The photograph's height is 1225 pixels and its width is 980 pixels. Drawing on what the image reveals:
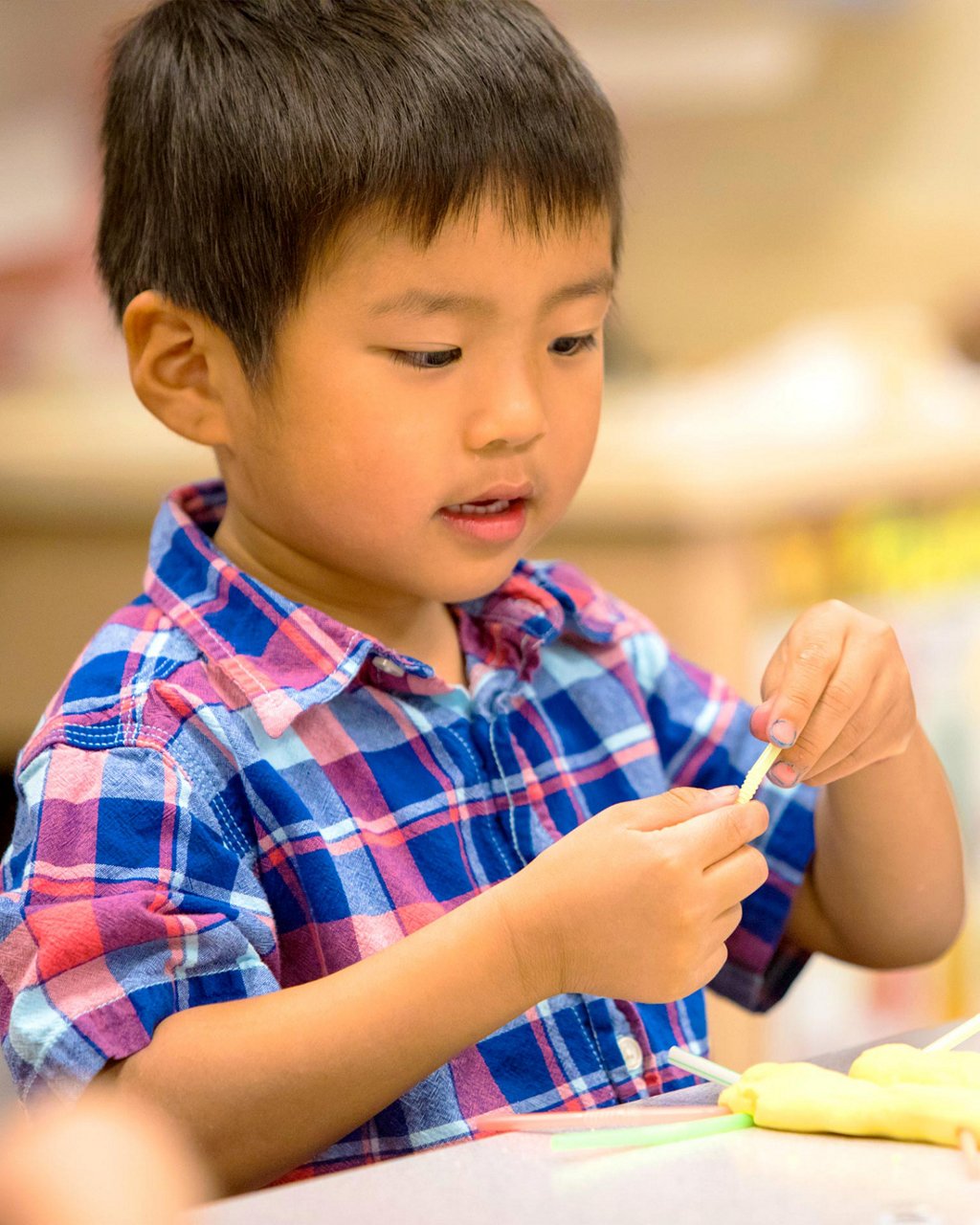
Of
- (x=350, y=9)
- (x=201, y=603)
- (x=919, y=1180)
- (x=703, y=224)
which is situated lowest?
(x=919, y=1180)

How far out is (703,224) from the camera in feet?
7.57

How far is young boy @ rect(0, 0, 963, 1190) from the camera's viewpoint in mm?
607

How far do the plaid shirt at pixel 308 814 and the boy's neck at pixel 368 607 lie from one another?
0.02 metres

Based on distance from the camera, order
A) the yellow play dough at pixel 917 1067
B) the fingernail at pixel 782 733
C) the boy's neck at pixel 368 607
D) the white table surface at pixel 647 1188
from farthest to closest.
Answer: the boy's neck at pixel 368 607, the fingernail at pixel 782 733, the yellow play dough at pixel 917 1067, the white table surface at pixel 647 1188

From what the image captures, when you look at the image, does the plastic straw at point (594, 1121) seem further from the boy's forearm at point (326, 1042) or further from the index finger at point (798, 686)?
the index finger at point (798, 686)

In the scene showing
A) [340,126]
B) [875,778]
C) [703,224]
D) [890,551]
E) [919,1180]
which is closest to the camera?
[919,1180]

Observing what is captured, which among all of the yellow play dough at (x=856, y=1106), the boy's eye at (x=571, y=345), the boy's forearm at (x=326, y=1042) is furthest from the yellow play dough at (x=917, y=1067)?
the boy's eye at (x=571, y=345)

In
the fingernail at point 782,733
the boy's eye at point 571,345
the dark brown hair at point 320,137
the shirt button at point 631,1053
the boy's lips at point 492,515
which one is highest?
the dark brown hair at point 320,137

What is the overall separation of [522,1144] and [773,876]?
1.22 feet

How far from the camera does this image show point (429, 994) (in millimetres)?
606

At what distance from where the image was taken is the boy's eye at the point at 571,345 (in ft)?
2.43

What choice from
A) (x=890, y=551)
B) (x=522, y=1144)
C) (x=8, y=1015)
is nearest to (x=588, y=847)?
(x=522, y=1144)

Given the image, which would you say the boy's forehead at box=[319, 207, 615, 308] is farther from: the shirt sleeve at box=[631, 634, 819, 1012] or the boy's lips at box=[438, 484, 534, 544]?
the shirt sleeve at box=[631, 634, 819, 1012]

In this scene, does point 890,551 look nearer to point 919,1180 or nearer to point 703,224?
point 703,224
